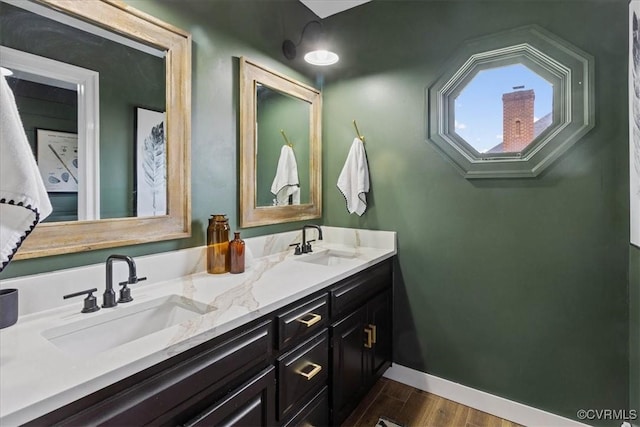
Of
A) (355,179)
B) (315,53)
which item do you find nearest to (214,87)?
(315,53)

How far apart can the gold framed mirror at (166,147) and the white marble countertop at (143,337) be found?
14 centimetres

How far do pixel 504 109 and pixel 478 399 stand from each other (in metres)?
1.73

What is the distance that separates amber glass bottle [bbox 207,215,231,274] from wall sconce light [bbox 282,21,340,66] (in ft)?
3.85

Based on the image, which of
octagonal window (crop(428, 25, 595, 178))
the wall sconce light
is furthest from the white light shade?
octagonal window (crop(428, 25, 595, 178))

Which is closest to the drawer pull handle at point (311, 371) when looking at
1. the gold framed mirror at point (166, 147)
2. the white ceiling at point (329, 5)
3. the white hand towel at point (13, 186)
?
the gold framed mirror at point (166, 147)

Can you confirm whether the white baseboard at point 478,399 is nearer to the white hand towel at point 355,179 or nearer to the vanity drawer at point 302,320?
the vanity drawer at point 302,320

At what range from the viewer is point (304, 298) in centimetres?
138

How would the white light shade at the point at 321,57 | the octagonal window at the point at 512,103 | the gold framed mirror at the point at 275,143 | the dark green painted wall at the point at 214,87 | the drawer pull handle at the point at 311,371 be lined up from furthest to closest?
1. the white light shade at the point at 321,57
2. the gold framed mirror at the point at 275,143
3. the octagonal window at the point at 512,103
4. the dark green painted wall at the point at 214,87
5. the drawer pull handle at the point at 311,371

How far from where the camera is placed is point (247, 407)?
1092mm

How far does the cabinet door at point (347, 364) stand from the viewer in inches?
62.1

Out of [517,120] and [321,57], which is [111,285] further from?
[517,120]

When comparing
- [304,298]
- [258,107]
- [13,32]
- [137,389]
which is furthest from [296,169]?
[137,389]

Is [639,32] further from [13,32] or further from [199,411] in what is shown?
[13,32]

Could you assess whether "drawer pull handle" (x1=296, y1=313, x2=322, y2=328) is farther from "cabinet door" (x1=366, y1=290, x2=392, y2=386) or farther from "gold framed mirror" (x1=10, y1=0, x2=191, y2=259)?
"gold framed mirror" (x1=10, y1=0, x2=191, y2=259)
